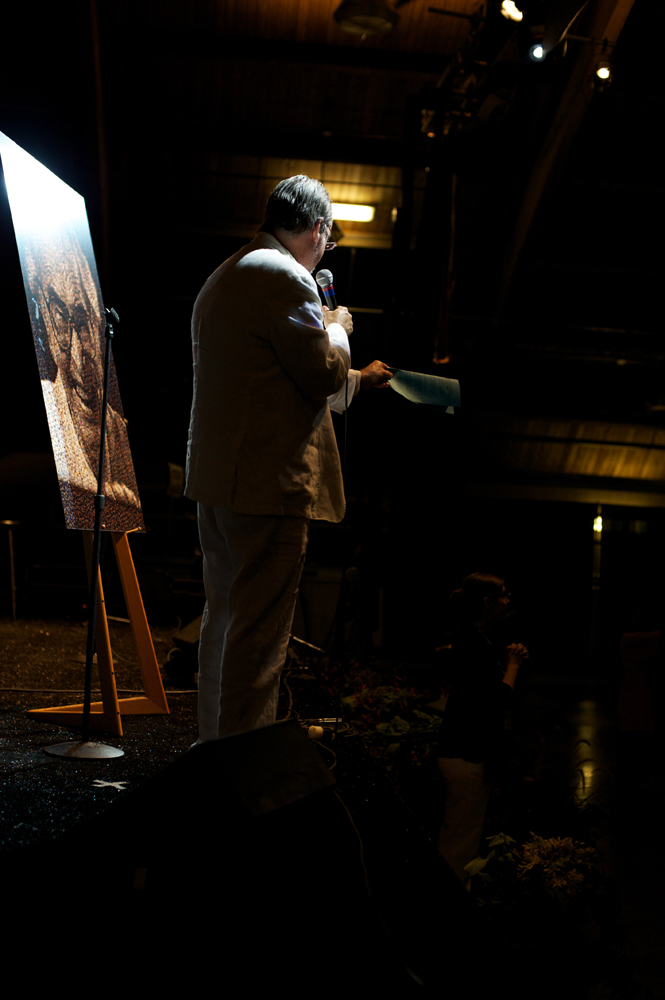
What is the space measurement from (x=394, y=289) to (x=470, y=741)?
365 centimetres

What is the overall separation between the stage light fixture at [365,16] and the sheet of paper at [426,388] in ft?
14.1

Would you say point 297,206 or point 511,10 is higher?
point 511,10

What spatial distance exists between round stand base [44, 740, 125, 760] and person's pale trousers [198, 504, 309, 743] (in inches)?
13.8

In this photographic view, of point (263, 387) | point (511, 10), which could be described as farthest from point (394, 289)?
point (263, 387)

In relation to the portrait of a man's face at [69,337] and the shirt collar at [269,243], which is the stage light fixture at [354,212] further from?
the shirt collar at [269,243]

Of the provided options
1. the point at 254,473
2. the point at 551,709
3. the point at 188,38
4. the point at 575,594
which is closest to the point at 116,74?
the point at 188,38

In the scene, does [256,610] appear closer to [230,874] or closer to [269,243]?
[230,874]

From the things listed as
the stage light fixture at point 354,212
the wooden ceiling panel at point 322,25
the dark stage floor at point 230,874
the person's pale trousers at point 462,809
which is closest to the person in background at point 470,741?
the person's pale trousers at point 462,809

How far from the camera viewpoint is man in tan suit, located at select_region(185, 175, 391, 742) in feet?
4.97

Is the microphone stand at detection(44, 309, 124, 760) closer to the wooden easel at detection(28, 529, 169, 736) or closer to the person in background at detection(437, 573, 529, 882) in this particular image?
the wooden easel at detection(28, 529, 169, 736)

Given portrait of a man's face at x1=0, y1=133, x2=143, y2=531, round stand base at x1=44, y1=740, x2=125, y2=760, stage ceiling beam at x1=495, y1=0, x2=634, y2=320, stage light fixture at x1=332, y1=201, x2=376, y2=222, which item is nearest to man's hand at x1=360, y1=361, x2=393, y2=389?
portrait of a man's face at x1=0, y1=133, x2=143, y2=531

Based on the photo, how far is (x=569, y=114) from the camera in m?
5.41

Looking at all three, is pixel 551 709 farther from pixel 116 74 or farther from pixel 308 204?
pixel 116 74

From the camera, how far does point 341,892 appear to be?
1339 mm
